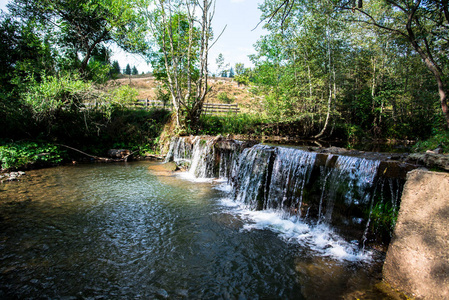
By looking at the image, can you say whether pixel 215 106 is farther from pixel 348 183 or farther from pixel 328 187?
pixel 348 183

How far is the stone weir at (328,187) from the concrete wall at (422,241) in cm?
125

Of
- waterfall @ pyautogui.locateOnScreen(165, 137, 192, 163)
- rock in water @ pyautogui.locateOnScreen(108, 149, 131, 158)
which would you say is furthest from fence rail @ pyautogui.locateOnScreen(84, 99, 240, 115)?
waterfall @ pyautogui.locateOnScreen(165, 137, 192, 163)

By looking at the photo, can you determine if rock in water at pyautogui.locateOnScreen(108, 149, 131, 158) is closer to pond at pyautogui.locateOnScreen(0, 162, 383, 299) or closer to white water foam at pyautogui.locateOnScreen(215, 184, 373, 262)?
pond at pyautogui.locateOnScreen(0, 162, 383, 299)

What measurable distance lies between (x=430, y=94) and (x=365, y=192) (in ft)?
48.8

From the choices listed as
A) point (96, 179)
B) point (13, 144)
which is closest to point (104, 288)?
point (96, 179)

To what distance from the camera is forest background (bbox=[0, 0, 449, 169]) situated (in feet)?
35.1

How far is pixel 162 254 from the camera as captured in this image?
3.60 metres

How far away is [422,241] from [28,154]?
13084 mm

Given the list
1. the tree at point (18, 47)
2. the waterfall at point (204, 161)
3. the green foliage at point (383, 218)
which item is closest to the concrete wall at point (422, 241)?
the green foliage at point (383, 218)

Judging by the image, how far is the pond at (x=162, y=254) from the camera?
283cm

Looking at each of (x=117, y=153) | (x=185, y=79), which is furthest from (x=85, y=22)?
(x=117, y=153)

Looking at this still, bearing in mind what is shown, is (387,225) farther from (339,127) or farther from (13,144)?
(339,127)

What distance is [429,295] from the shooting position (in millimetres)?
2436

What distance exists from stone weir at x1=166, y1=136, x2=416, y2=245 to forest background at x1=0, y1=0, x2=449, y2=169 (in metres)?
8.51
